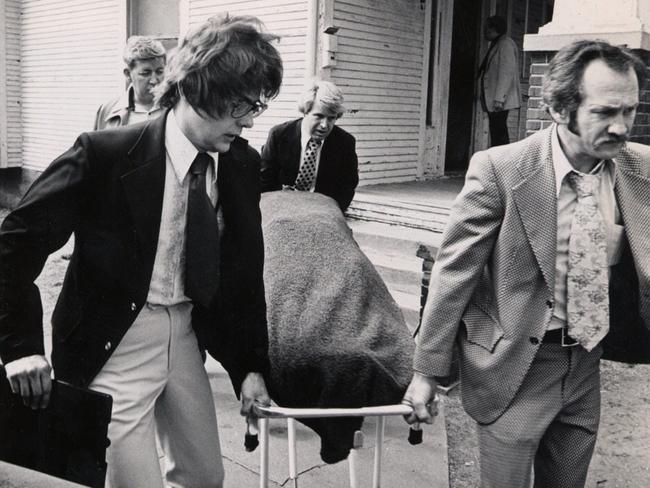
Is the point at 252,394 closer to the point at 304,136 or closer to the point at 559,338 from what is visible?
the point at 559,338

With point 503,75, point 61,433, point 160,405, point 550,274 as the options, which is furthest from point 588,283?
point 503,75

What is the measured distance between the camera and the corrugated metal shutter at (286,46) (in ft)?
26.1

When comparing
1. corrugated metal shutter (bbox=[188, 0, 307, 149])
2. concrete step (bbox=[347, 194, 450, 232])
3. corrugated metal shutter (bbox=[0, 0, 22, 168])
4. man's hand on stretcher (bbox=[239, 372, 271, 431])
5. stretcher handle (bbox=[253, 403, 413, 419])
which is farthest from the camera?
corrugated metal shutter (bbox=[0, 0, 22, 168])

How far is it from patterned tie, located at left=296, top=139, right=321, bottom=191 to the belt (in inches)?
111

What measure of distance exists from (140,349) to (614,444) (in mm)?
3231

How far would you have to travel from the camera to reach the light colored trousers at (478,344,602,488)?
8.28 ft

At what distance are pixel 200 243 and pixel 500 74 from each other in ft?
25.7

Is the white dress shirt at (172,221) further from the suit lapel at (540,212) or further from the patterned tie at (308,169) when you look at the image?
the patterned tie at (308,169)

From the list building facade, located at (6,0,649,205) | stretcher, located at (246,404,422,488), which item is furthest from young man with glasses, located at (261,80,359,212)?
stretcher, located at (246,404,422,488)

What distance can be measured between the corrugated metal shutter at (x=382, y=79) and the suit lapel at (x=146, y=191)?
19.3 ft

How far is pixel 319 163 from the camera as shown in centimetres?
518

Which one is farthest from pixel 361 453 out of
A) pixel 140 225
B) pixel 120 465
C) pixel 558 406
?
pixel 140 225

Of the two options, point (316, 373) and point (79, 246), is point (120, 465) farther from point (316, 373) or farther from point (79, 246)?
point (316, 373)

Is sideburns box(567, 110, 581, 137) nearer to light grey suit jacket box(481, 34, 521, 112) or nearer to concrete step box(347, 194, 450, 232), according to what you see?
concrete step box(347, 194, 450, 232)
